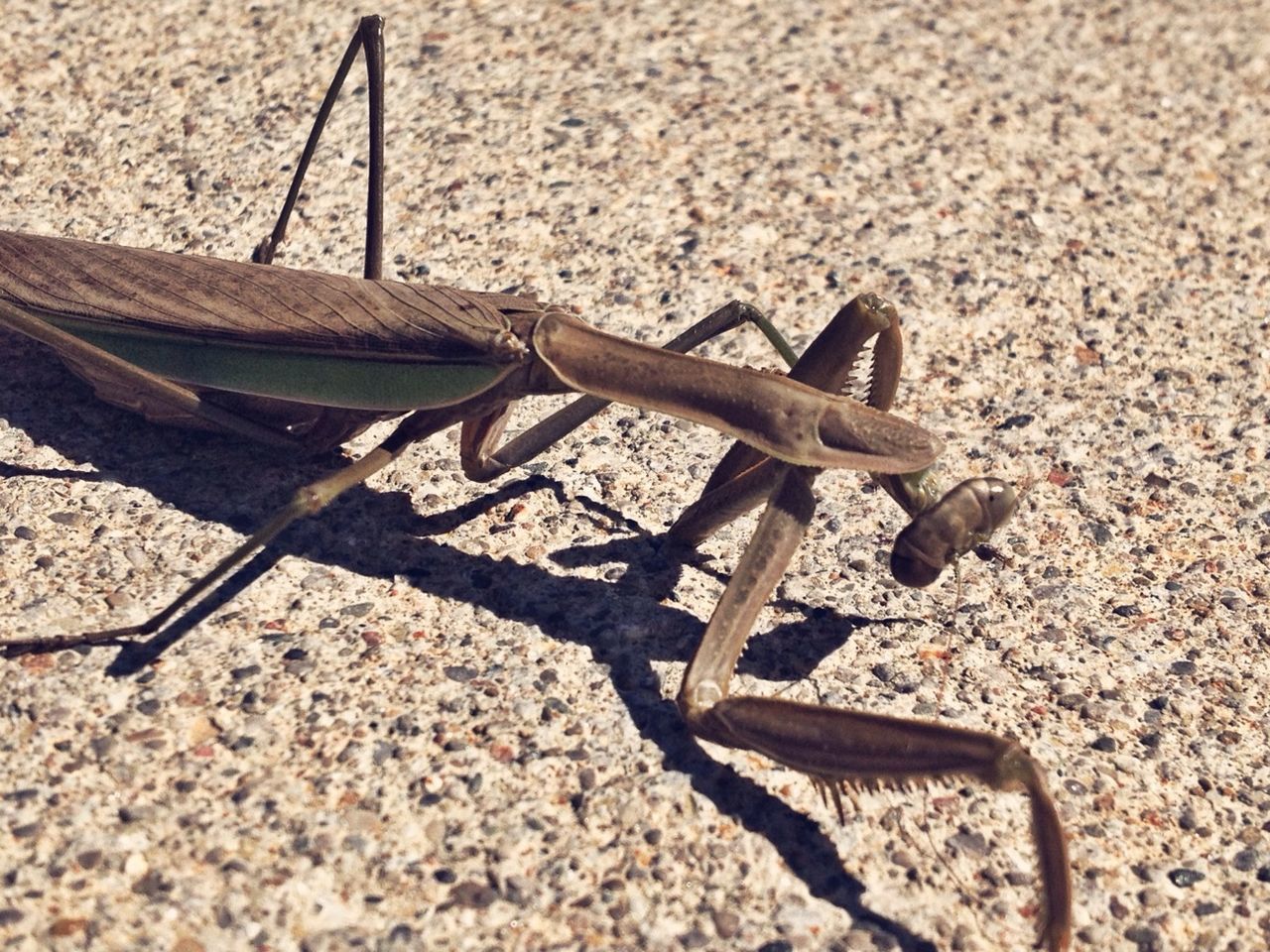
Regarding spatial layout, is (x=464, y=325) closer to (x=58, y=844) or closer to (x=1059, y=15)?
(x=58, y=844)

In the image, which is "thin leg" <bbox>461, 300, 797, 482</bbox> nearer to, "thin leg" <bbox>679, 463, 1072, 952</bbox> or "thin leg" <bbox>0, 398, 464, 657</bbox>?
"thin leg" <bbox>0, 398, 464, 657</bbox>

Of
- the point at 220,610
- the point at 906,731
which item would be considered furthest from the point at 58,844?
the point at 906,731

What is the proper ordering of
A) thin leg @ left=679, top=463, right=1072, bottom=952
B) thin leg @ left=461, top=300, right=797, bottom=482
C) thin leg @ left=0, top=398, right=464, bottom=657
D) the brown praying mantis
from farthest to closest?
thin leg @ left=461, top=300, right=797, bottom=482
thin leg @ left=0, top=398, right=464, bottom=657
the brown praying mantis
thin leg @ left=679, top=463, right=1072, bottom=952

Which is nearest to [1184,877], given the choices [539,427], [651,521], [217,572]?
[651,521]

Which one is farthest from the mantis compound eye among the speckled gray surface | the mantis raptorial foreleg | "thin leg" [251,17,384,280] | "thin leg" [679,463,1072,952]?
"thin leg" [251,17,384,280]

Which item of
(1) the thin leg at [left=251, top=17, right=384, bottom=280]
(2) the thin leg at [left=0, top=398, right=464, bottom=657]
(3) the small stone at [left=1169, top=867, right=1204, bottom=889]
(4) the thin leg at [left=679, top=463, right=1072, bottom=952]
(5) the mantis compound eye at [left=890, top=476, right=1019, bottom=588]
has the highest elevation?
(1) the thin leg at [left=251, top=17, right=384, bottom=280]

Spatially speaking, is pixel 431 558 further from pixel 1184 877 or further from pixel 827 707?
pixel 1184 877
